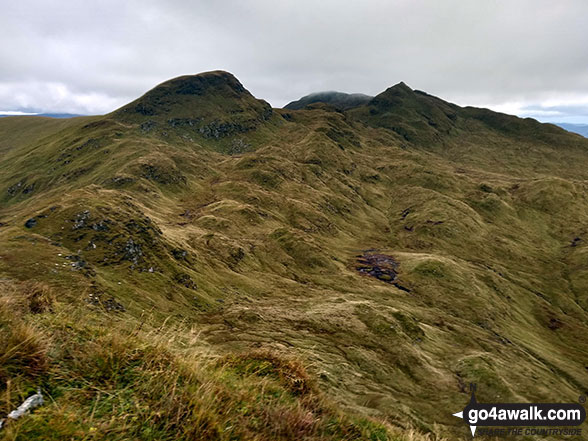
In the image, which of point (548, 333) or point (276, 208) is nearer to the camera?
point (548, 333)

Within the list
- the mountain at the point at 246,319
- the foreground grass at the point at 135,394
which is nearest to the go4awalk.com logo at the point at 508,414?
the mountain at the point at 246,319

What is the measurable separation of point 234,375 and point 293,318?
80026mm

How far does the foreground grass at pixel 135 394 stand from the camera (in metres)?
5.14

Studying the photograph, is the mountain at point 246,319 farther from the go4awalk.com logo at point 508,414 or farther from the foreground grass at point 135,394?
the go4awalk.com logo at point 508,414

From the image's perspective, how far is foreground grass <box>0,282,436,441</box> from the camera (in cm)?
514

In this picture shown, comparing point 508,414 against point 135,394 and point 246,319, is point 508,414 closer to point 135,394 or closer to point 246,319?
point 135,394

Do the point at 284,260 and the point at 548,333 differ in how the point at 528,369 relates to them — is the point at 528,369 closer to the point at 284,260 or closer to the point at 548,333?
the point at 548,333

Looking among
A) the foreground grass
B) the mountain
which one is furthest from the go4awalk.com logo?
the foreground grass

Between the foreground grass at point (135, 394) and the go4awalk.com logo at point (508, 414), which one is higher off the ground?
the foreground grass at point (135, 394)

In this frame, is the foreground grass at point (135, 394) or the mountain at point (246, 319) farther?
the mountain at point (246, 319)

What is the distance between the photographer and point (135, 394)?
5938 mm

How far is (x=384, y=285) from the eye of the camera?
136m

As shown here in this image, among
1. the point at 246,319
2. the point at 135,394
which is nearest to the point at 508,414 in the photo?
the point at 135,394

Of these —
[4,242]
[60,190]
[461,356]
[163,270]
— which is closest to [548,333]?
[461,356]
